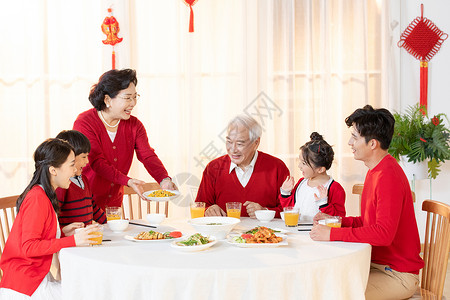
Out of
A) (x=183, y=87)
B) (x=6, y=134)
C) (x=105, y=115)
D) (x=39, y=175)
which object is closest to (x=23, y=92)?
(x=6, y=134)

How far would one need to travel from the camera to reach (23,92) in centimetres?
466

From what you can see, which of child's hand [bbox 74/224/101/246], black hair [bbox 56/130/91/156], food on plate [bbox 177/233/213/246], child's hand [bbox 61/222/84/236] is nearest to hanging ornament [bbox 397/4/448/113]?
black hair [bbox 56/130/91/156]

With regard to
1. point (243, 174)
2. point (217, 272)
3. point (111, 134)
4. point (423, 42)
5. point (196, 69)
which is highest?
point (423, 42)

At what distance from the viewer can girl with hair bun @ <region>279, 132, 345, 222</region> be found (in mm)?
2742

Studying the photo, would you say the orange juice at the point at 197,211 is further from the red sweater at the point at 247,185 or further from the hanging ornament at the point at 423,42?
the hanging ornament at the point at 423,42

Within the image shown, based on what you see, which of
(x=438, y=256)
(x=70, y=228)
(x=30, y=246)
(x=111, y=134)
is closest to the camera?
(x=30, y=246)

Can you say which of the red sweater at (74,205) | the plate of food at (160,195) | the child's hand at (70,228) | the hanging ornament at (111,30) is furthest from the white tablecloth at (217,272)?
the hanging ornament at (111,30)

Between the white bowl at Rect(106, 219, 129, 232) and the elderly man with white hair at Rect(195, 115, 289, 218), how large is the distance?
0.76 m

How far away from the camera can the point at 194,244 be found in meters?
2.02

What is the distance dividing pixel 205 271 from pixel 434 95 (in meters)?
3.66

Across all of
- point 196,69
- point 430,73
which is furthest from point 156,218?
point 430,73

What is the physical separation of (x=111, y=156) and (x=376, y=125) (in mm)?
1611

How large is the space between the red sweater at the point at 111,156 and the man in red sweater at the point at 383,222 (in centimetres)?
136

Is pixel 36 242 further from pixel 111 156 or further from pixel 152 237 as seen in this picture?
pixel 111 156
